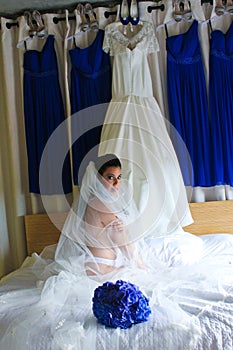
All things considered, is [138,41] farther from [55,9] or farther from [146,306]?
[146,306]

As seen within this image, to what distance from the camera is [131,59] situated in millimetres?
2254

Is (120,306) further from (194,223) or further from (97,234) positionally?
(194,223)

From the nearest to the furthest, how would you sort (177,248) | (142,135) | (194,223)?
(177,248) → (142,135) → (194,223)

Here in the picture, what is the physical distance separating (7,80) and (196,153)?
4.33ft

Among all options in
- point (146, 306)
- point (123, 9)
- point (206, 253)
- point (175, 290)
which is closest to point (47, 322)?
point (146, 306)

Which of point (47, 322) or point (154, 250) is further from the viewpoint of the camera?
point (154, 250)

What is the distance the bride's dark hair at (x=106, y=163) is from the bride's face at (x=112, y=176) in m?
0.02

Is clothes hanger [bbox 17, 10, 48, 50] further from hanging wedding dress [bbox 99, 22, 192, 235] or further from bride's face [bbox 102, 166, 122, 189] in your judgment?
bride's face [bbox 102, 166, 122, 189]

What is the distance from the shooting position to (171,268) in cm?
168

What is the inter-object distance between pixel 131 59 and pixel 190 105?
46 centimetres

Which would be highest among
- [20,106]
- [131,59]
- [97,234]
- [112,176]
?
[131,59]

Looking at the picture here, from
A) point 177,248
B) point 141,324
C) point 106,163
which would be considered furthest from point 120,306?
point 106,163

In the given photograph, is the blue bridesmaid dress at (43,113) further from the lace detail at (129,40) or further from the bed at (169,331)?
the bed at (169,331)

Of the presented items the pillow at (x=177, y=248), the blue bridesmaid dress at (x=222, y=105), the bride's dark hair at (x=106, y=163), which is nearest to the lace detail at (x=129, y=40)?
the blue bridesmaid dress at (x=222, y=105)
